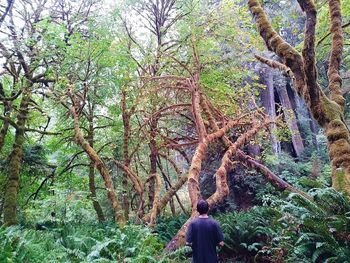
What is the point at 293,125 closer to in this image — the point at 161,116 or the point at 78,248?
the point at 161,116

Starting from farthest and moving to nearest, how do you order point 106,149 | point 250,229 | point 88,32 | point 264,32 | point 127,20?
point 106,149 < point 127,20 < point 88,32 < point 250,229 < point 264,32

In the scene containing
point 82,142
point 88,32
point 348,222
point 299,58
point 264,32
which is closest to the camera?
point 348,222

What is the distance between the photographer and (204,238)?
5172 mm

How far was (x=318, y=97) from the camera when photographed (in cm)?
664

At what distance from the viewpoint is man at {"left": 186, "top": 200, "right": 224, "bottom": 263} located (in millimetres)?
5156

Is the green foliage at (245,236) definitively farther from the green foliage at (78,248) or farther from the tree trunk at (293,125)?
the tree trunk at (293,125)

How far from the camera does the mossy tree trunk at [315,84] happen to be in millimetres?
5844

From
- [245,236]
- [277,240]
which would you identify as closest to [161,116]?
[245,236]

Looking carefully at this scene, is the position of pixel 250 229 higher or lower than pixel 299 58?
lower

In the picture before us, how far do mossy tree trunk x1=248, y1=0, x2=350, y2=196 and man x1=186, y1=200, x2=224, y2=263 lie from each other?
2406mm

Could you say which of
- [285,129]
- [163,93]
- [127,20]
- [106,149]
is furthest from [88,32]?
[285,129]

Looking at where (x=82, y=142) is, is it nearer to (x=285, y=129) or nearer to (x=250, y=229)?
(x=250, y=229)

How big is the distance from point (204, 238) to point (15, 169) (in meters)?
8.46

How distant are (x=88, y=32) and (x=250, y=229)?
26.9ft
